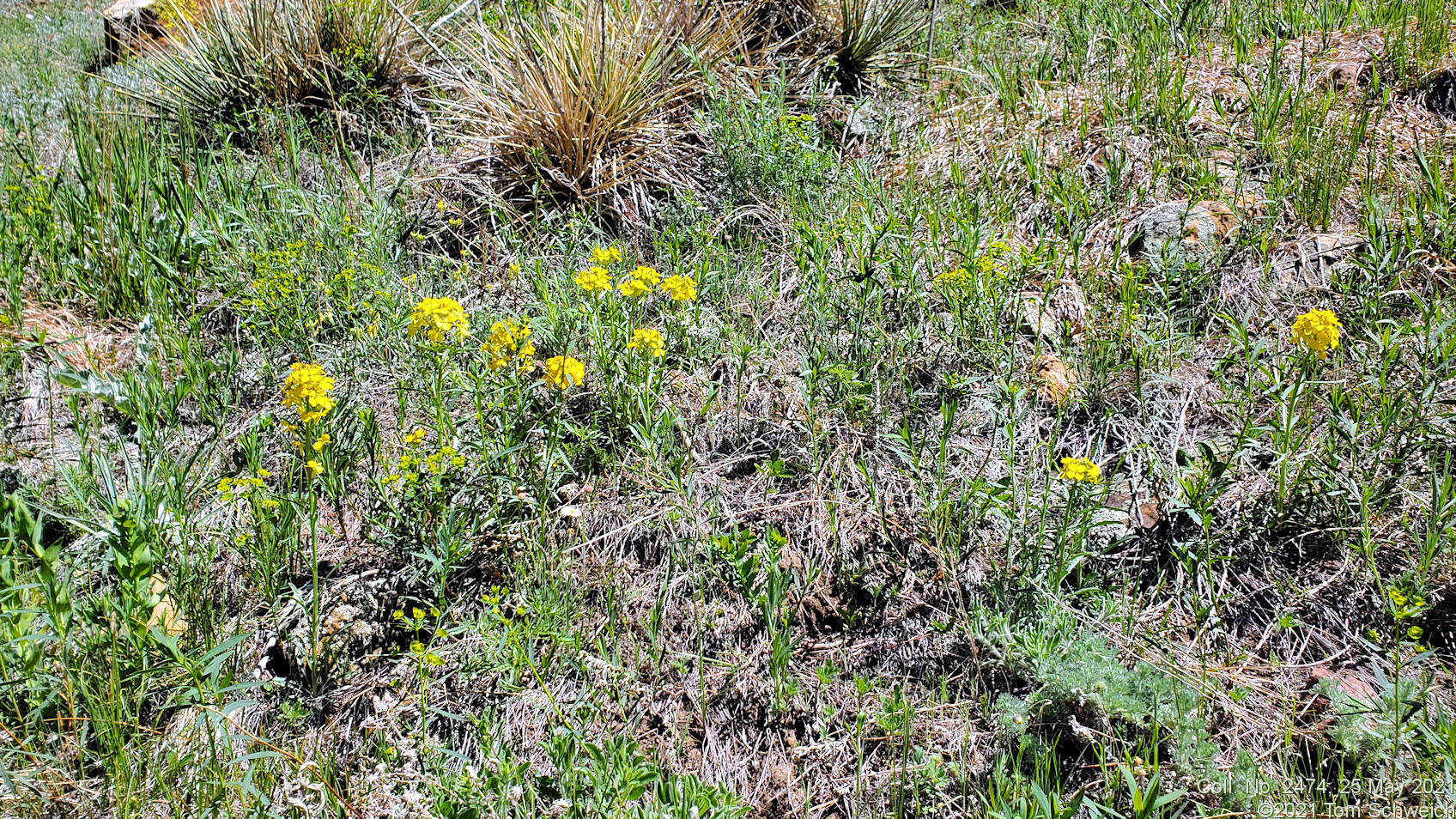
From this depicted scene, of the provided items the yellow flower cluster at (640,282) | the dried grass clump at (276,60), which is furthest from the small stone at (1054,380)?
the dried grass clump at (276,60)

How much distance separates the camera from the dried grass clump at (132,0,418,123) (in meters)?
4.59

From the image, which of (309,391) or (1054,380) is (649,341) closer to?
(309,391)

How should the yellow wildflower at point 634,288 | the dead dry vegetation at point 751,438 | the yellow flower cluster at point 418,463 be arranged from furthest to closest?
1. the yellow wildflower at point 634,288
2. the yellow flower cluster at point 418,463
3. the dead dry vegetation at point 751,438

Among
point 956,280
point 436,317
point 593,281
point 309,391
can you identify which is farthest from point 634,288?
point 956,280

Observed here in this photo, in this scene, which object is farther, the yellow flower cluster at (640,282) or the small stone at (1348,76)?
the small stone at (1348,76)

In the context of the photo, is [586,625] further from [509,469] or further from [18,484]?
[18,484]

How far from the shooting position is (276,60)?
4578mm

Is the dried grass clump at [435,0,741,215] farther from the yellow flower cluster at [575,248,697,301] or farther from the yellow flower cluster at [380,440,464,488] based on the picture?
the yellow flower cluster at [380,440,464,488]

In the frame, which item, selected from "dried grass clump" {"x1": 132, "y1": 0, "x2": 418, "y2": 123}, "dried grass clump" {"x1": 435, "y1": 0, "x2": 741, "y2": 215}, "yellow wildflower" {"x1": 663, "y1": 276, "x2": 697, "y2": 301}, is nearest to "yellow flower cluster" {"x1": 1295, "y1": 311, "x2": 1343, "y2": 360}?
"yellow wildflower" {"x1": 663, "y1": 276, "x2": 697, "y2": 301}

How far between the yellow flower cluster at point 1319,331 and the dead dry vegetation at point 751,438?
0.4 inches

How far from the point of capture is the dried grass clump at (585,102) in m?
3.92

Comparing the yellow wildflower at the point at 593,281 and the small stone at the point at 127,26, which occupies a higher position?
the small stone at the point at 127,26

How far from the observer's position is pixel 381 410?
310 centimetres

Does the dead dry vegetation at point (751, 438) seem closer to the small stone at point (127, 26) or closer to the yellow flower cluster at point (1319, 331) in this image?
the yellow flower cluster at point (1319, 331)
